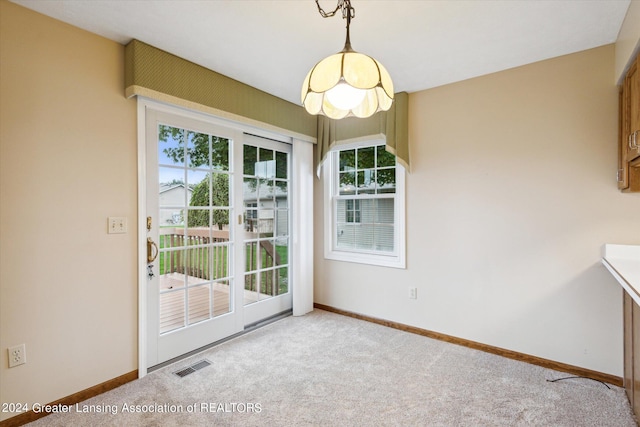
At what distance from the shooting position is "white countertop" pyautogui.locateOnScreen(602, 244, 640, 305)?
5.67ft

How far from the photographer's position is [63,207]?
2.13 m

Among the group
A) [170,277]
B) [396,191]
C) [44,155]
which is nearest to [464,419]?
[396,191]

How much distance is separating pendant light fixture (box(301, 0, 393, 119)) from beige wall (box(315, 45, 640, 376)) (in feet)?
5.72

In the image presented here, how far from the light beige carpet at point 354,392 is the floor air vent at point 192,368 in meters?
0.05

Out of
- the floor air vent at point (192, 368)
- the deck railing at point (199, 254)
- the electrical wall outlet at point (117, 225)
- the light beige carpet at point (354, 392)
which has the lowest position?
the light beige carpet at point (354, 392)

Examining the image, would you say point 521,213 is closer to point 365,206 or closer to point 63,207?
point 365,206

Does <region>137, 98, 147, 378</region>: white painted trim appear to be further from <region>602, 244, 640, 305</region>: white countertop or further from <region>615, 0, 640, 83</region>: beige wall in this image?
<region>615, 0, 640, 83</region>: beige wall

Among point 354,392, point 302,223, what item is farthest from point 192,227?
point 354,392

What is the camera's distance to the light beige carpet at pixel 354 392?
200 centimetres

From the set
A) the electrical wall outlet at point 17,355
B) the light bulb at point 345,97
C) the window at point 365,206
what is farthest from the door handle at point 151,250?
the window at point 365,206

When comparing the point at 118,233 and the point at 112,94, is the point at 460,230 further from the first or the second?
the point at 112,94

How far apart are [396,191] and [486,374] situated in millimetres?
1856

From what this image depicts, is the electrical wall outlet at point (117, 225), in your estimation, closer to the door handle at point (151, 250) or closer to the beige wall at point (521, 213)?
the door handle at point (151, 250)

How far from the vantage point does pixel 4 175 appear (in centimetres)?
191
